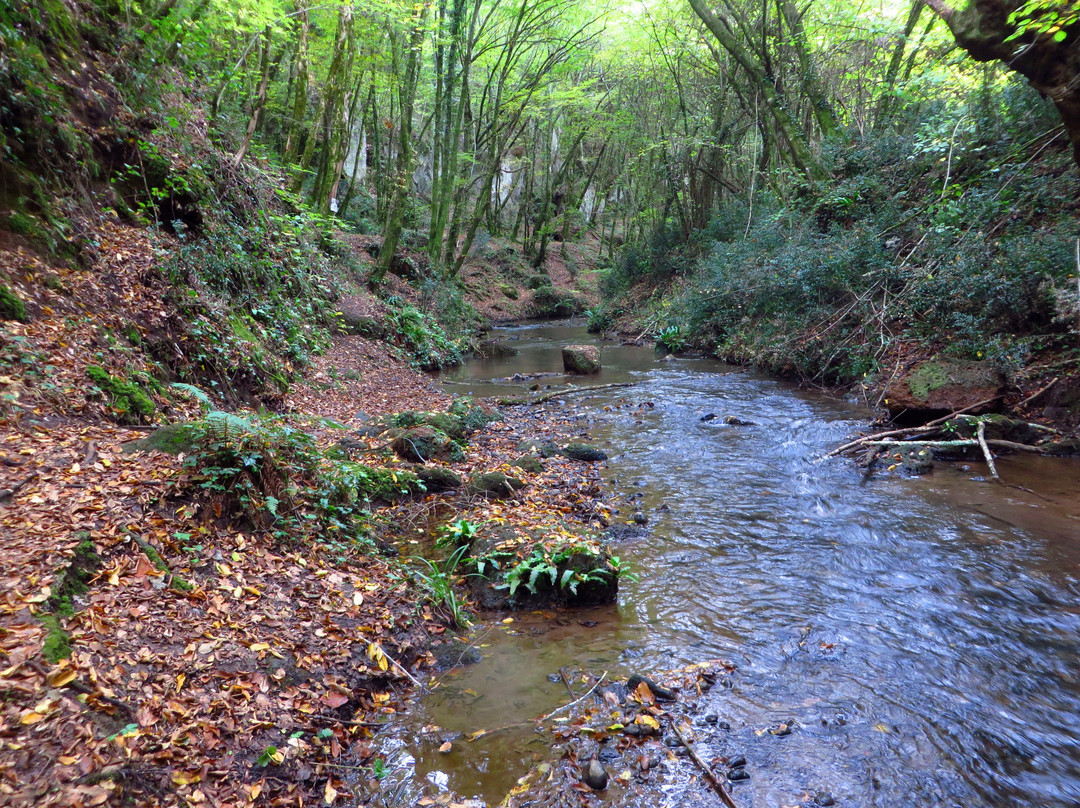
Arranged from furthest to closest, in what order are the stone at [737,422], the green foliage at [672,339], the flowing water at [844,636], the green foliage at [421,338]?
the green foliage at [672,339], the green foliage at [421,338], the stone at [737,422], the flowing water at [844,636]

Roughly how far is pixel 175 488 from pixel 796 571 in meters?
5.42

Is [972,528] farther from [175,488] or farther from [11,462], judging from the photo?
[11,462]

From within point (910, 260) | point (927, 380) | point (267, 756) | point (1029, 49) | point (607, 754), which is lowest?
point (607, 754)

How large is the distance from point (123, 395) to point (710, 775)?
5961 millimetres

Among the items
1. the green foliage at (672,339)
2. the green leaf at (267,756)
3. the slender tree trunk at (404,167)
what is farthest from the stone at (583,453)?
the green foliage at (672,339)

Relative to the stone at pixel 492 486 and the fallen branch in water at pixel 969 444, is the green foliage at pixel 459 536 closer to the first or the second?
the stone at pixel 492 486

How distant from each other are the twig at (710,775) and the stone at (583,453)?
18.3 feet

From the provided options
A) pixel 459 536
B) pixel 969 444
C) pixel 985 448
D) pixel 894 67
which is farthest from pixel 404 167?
pixel 985 448

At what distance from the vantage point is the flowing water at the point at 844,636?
328 cm

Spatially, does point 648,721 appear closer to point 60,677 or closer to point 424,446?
point 60,677

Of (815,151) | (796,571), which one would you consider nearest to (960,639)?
(796,571)

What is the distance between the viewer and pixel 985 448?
24.2 ft

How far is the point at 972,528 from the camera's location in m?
6.04

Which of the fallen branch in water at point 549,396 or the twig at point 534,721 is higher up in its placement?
the fallen branch in water at point 549,396
